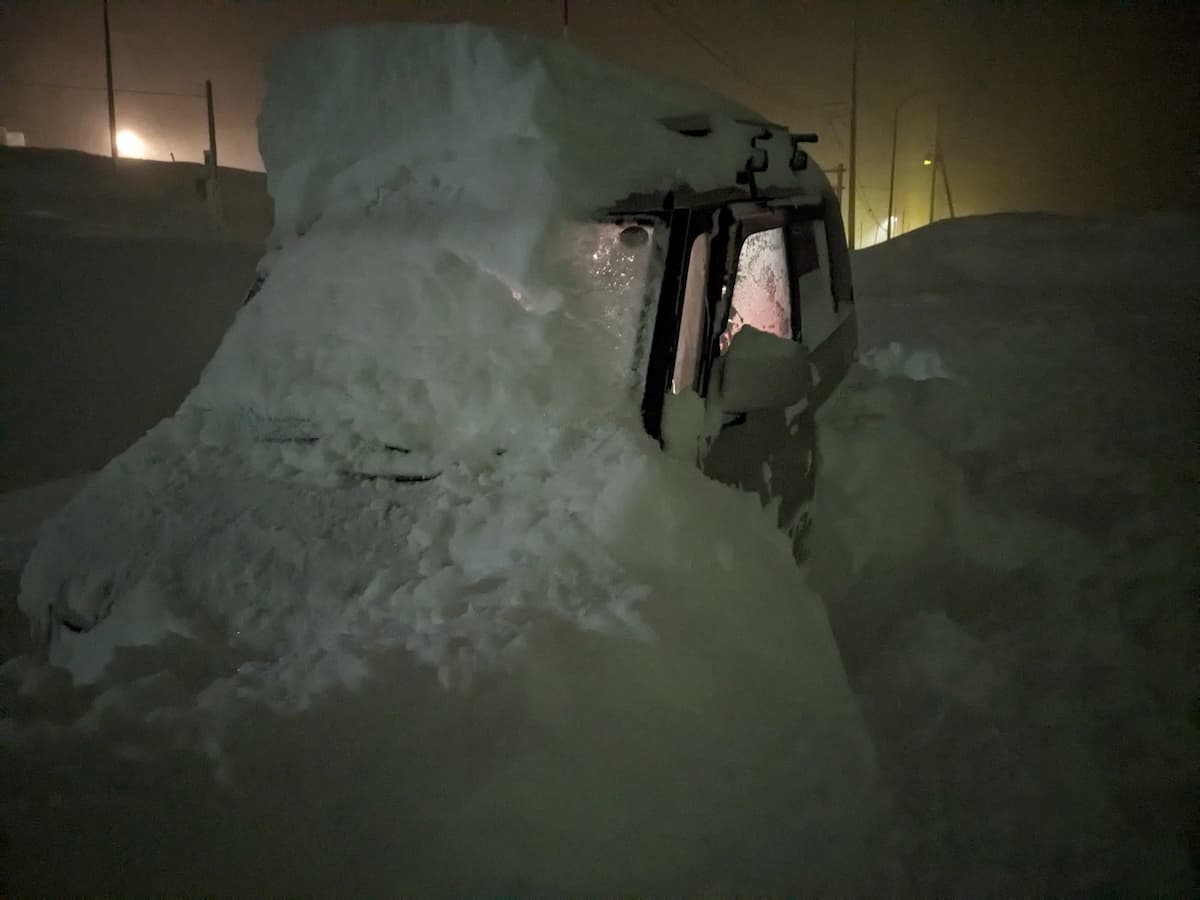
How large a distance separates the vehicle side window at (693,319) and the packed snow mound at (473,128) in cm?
33

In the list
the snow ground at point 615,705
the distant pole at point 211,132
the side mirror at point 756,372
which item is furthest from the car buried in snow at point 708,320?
the distant pole at point 211,132

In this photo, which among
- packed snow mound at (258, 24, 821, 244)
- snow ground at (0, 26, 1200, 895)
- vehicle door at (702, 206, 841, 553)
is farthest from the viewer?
vehicle door at (702, 206, 841, 553)

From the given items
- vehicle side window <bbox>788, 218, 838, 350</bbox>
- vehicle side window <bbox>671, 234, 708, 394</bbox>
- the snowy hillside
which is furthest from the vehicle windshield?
the snowy hillside

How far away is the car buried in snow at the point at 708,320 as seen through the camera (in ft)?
9.11

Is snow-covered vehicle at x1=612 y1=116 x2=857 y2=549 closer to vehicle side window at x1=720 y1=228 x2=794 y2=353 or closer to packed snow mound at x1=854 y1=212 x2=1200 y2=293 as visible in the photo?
vehicle side window at x1=720 y1=228 x2=794 y2=353

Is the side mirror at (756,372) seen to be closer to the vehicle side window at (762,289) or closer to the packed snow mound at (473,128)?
the vehicle side window at (762,289)

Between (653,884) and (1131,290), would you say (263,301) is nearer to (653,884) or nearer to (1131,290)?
(653,884)

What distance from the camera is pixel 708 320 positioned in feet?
9.49

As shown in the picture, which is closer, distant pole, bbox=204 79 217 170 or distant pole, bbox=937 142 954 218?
distant pole, bbox=204 79 217 170

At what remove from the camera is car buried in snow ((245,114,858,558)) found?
2.78m

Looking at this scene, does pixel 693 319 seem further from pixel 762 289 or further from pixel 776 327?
pixel 776 327

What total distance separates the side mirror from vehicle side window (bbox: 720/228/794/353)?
0.76 feet

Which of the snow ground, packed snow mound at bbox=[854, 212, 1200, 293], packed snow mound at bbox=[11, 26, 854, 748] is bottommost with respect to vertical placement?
the snow ground

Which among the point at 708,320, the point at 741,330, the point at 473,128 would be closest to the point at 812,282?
the point at 741,330
